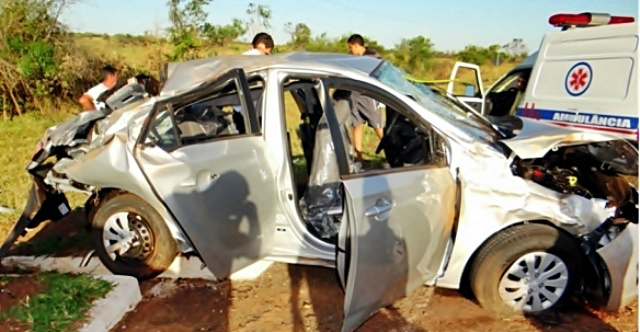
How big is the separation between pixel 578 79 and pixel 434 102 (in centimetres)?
220

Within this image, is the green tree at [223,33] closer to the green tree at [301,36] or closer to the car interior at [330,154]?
the green tree at [301,36]

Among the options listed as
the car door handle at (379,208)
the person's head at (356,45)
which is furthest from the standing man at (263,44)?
the car door handle at (379,208)

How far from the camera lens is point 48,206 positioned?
14.4 ft

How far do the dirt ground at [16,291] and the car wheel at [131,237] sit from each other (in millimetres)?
530

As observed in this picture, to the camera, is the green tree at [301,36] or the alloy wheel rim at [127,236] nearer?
the alloy wheel rim at [127,236]

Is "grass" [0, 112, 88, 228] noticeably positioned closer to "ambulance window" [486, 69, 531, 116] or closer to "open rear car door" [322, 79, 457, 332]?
"open rear car door" [322, 79, 457, 332]

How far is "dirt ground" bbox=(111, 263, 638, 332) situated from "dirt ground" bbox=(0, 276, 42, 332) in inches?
25.8

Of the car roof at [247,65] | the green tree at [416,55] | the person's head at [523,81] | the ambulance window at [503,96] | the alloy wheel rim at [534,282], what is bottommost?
the alloy wheel rim at [534,282]

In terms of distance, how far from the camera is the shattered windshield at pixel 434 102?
3.52 m

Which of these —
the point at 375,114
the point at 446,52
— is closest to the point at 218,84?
the point at 375,114

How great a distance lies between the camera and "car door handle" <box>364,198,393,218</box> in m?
3.03

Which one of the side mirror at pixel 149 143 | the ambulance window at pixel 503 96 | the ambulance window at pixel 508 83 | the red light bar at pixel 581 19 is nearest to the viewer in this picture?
the side mirror at pixel 149 143

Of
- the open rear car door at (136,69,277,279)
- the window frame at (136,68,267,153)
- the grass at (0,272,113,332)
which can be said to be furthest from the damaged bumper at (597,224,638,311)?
the grass at (0,272,113,332)

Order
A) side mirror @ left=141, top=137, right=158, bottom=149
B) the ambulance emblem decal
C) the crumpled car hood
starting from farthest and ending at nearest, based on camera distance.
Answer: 1. the ambulance emblem decal
2. side mirror @ left=141, top=137, right=158, bottom=149
3. the crumpled car hood
